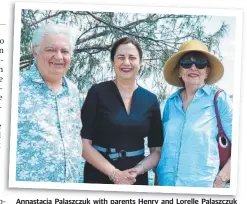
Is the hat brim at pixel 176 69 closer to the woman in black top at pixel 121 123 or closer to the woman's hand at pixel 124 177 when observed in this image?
the woman in black top at pixel 121 123

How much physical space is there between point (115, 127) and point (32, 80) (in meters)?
0.79

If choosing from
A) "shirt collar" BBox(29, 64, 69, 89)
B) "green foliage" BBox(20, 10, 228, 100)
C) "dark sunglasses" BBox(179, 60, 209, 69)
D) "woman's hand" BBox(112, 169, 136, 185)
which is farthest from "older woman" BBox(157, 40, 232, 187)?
"shirt collar" BBox(29, 64, 69, 89)

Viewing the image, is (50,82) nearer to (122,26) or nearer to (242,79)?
(122,26)

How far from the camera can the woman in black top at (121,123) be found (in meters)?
2.95

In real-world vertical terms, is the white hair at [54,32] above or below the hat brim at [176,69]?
above

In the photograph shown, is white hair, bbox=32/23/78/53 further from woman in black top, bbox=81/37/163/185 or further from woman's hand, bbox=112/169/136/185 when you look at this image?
woman's hand, bbox=112/169/136/185

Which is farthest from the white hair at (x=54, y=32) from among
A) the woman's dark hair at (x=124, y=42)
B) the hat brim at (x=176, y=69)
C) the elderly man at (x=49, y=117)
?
the hat brim at (x=176, y=69)

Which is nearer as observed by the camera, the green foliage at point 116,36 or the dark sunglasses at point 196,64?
the dark sunglasses at point 196,64

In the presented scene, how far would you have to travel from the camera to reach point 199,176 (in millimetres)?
2998

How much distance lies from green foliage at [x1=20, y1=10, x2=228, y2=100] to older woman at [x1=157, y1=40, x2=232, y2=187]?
116mm

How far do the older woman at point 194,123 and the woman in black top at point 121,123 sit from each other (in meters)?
0.12

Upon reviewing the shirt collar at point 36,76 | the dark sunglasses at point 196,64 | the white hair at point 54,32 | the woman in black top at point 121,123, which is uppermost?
the white hair at point 54,32

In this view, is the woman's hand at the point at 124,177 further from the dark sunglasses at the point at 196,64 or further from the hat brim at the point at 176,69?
the dark sunglasses at the point at 196,64

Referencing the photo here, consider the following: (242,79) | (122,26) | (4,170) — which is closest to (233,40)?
(242,79)
